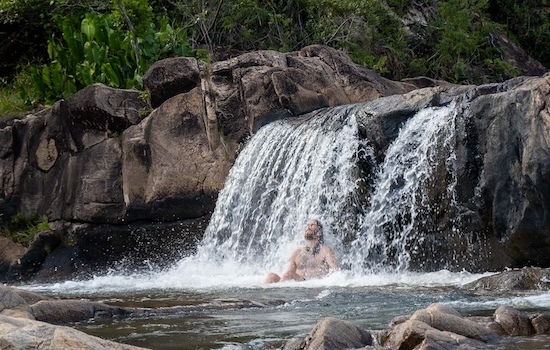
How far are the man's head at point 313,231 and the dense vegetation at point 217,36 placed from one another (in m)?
6.95

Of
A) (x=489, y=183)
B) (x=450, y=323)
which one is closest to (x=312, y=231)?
(x=489, y=183)

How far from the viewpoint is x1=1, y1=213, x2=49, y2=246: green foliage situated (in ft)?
58.1

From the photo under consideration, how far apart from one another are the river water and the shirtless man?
0.60 feet

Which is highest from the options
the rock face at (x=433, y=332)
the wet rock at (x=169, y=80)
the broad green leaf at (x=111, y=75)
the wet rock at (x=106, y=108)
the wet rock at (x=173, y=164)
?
the broad green leaf at (x=111, y=75)

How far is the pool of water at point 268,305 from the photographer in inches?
A: 312

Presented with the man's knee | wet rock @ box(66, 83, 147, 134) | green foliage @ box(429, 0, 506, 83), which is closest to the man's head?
the man's knee

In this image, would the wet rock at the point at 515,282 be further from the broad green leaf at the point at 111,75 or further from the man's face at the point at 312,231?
the broad green leaf at the point at 111,75

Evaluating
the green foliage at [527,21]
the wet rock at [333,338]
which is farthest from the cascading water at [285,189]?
the green foliage at [527,21]

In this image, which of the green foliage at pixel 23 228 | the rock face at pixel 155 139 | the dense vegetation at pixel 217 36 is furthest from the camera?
the dense vegetation at pixel 217 36

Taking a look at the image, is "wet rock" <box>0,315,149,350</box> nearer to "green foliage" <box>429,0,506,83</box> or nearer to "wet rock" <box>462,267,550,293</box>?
"wet rock" <box>462,267,550,293</box>

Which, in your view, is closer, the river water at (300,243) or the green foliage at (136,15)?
the river water at (300,243)

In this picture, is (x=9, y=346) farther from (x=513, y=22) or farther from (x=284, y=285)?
(x=513, y=22)

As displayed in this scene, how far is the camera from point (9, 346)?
536 cm

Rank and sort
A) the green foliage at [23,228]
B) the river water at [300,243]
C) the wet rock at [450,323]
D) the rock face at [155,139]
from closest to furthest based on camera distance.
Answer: the wet rock at [450,323]
the river water at [300,243]
the rock face at [155,139]
the green foliage at [23,228]
